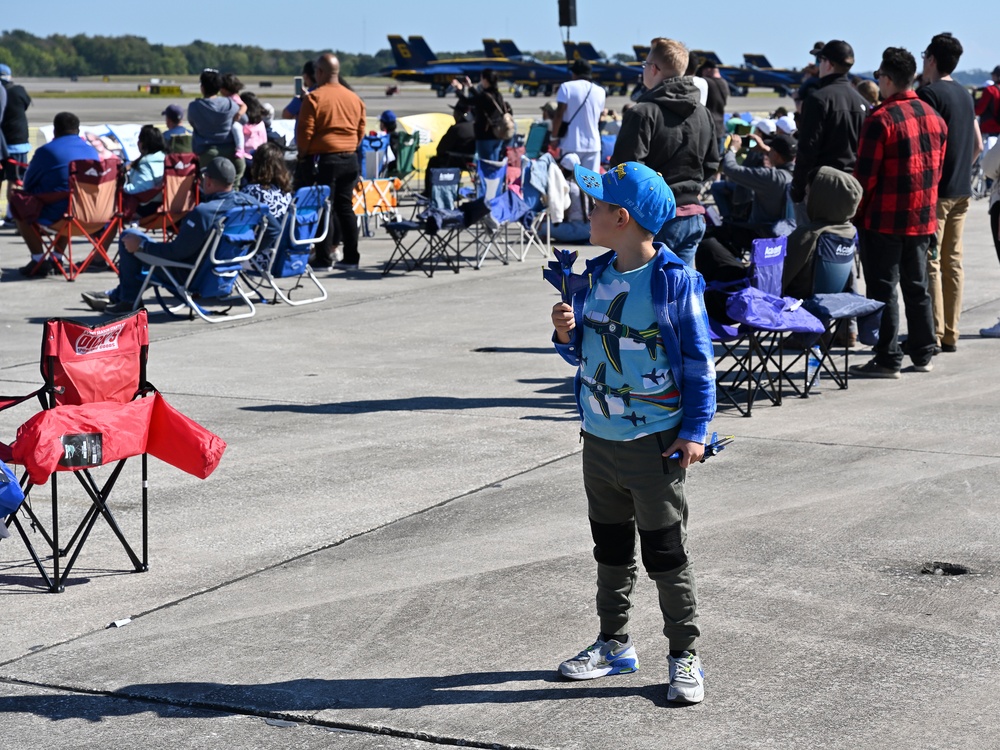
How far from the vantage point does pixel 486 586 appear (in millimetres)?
5180

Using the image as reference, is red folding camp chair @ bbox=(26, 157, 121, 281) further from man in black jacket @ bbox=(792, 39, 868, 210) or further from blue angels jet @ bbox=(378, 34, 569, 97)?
blue angels jet @ bbox=(378, 34, 569, 97)

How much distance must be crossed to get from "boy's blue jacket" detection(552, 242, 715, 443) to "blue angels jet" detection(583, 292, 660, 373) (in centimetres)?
4

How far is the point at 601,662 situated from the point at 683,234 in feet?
12.8

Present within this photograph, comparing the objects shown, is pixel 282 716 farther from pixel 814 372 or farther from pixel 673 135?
pixel 814 372

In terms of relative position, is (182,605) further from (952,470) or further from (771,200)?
(771,200)

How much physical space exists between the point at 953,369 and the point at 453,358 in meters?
3.48

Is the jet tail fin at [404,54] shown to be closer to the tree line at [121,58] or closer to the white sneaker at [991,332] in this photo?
the tree line at [121,58]

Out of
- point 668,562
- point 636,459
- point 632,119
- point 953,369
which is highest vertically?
point 632,119

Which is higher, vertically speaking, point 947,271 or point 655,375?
point 655,375

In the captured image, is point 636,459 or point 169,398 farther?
point 169,398

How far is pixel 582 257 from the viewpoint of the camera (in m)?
15.5

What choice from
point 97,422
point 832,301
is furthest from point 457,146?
point 97,422

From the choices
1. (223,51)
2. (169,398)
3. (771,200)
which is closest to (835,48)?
(771,200)

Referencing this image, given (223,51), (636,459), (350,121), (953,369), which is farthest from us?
(223,51)
